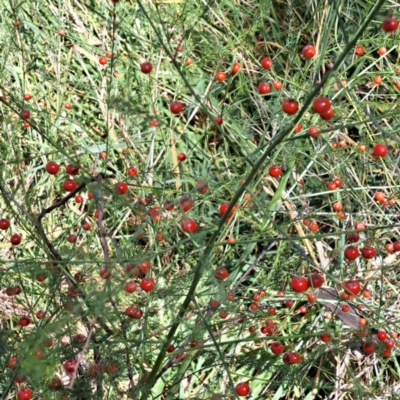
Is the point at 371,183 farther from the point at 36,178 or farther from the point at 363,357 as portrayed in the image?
the point at 36,178

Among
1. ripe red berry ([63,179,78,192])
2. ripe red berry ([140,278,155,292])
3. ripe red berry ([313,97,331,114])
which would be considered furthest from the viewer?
ripe red berry ([63,179,78,192])

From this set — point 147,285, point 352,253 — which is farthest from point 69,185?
point 352,253

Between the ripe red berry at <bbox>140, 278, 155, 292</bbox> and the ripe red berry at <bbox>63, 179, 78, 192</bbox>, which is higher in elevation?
the ripe red berry at <bbox>63, 179, 78, 192</bbox>

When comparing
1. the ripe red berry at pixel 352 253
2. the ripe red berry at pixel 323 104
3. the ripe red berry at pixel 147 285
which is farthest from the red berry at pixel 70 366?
the ripe red berry at pixel 323 104

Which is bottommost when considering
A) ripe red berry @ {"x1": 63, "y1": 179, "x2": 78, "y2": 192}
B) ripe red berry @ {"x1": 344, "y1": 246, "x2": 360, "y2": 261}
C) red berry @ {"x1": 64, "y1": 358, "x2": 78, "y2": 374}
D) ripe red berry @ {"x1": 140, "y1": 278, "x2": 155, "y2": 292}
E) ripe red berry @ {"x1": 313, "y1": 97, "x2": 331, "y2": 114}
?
red berry @ {"x1": 64, "y1": 358, "x2": 78, "y2": 374}

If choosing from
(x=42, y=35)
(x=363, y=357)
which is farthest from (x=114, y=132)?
(x=363, y=357)

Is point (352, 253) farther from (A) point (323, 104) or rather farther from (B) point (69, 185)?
(B) point (69, 185)

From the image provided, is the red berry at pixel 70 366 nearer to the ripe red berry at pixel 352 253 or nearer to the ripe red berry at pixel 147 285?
the ripe red berry at pixel 147 285

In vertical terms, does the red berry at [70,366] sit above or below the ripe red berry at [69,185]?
below

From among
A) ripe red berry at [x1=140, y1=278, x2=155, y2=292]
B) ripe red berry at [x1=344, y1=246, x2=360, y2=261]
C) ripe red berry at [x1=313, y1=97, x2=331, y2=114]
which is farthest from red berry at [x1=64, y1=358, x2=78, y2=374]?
ripe red berry at [x1=313, y1=97, x2=331, y2=114]

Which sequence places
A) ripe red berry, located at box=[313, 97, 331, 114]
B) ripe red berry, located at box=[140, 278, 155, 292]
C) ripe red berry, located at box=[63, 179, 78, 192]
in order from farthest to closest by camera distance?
ripe red berry, located at box=[63, 179, 78, 192]
ripe red berry, located at box=[140, 278, 155, 292]
ripe red berry, located at box=[313, 97, 331, 114]

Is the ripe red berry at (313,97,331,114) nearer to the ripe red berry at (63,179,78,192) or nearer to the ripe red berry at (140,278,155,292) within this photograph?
the ripe red berry at (140,278,155,292)

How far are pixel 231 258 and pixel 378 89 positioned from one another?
0.93 meters

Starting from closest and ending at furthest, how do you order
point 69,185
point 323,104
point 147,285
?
point 323,104 → point 147,285 → point 69,185
